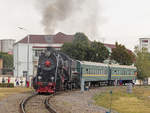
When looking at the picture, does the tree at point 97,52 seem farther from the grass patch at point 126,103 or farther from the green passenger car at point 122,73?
the grass patch at point 126,103

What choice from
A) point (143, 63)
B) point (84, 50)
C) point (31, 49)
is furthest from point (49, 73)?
point (31, 49)

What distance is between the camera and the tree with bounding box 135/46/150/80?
72969 mm

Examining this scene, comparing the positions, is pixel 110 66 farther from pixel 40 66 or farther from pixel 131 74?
pixel 40 66

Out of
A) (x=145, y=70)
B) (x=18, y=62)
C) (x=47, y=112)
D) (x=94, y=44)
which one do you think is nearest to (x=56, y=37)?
(x=18, y=62)

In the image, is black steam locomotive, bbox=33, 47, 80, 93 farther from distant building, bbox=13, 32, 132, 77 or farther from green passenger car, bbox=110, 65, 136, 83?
distant building, bbox=13, 32, 132, 77

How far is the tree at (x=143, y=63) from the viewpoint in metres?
73.0

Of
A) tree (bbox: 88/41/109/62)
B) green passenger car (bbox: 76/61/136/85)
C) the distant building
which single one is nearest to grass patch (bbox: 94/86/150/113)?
green passenger car (bbox: 76/61/136/85)

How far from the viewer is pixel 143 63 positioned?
73688 mm

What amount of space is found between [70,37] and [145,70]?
31.0 meters

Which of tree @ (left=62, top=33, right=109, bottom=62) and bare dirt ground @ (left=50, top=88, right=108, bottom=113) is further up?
tree @ (left=62, top=33, right=109, bottom=62)

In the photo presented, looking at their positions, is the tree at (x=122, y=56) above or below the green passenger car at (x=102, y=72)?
above

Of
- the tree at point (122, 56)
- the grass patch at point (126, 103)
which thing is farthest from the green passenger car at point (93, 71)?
the tree at point (122, 56)

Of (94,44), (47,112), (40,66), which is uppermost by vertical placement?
Result: (94,44)

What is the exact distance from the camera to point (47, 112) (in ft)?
54.8
